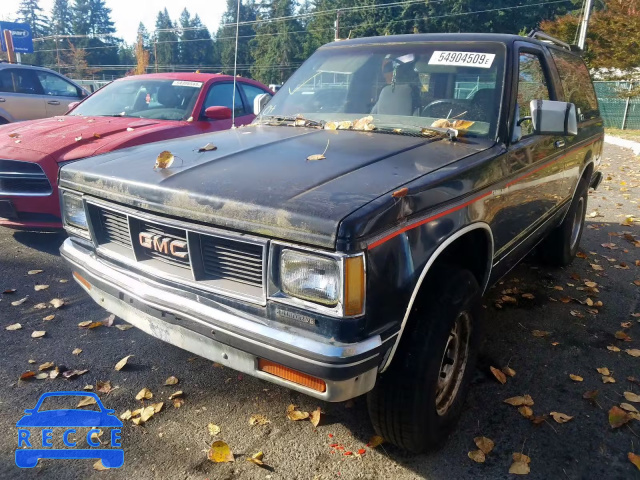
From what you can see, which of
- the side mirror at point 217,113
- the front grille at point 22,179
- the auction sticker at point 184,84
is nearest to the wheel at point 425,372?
the side mirror at point 217,113

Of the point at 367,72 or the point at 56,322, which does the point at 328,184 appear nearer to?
the point at 367,72

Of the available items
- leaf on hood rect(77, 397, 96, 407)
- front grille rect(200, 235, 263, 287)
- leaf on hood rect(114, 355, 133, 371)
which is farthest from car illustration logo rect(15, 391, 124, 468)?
front grille rect(200, 235, 263, 287)

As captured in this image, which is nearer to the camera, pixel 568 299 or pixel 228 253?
pixel 228 253

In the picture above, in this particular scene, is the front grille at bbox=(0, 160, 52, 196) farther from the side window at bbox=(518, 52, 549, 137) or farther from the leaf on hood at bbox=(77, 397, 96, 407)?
the side window at bbox=(518, 52, 549, 137)

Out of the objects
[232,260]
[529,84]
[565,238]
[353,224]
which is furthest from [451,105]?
[565,238]

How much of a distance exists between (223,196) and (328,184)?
0.44m

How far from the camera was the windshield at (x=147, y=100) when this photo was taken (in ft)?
18.9

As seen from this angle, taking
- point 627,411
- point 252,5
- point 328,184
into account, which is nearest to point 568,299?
point 627,411

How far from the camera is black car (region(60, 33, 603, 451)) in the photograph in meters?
1.91

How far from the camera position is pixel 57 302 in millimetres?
3992

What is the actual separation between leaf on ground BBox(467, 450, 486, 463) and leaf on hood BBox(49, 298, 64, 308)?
3191 millimetres

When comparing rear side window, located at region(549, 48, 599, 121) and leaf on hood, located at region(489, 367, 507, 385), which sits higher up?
rear side window, located at region(549, 48, 599, 121)

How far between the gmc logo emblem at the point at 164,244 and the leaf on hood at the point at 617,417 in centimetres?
242

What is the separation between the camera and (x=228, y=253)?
2135mm
